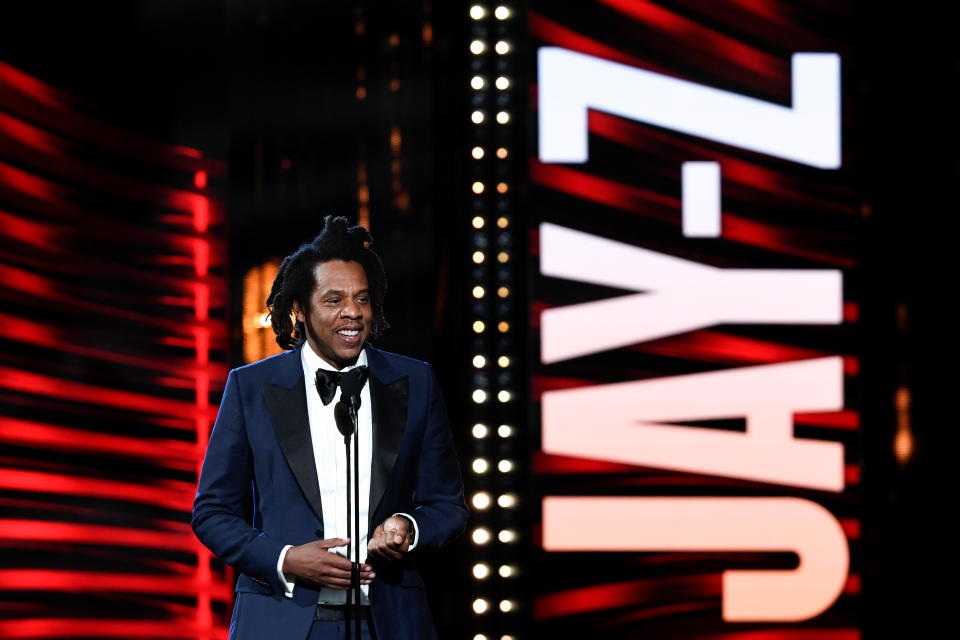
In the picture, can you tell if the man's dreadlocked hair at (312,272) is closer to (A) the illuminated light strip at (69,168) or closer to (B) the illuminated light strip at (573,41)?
(A) the illuminated light strip at (69,168)

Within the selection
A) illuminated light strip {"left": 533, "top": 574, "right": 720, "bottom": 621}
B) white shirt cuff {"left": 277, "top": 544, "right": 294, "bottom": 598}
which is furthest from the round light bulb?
white shirt cuff {"left": 277, "top": 544, "right": 294, "bottom": 598}

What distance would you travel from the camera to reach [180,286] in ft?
11.2

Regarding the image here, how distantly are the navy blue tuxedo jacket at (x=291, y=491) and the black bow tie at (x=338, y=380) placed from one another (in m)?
0.27

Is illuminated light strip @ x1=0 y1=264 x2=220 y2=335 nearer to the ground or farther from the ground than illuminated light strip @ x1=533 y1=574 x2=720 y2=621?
farther from the ground

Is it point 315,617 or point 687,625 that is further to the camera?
point 687,625

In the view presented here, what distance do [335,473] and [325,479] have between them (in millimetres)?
24

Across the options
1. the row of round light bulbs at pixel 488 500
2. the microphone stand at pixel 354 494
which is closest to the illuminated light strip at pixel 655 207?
the row of round light bulbs at pixel 488 500

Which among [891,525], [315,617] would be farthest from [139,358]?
[891,525]

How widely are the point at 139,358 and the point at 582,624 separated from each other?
1630 millimetres

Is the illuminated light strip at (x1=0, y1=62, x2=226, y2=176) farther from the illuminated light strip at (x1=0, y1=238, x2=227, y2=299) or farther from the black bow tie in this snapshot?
the black bow tie

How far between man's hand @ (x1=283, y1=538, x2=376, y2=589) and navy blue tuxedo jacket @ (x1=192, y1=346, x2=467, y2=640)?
5 cm

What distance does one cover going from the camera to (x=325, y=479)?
7.61ft

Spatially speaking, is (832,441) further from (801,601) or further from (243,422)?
(243,422)

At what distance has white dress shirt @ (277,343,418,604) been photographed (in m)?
2.28
